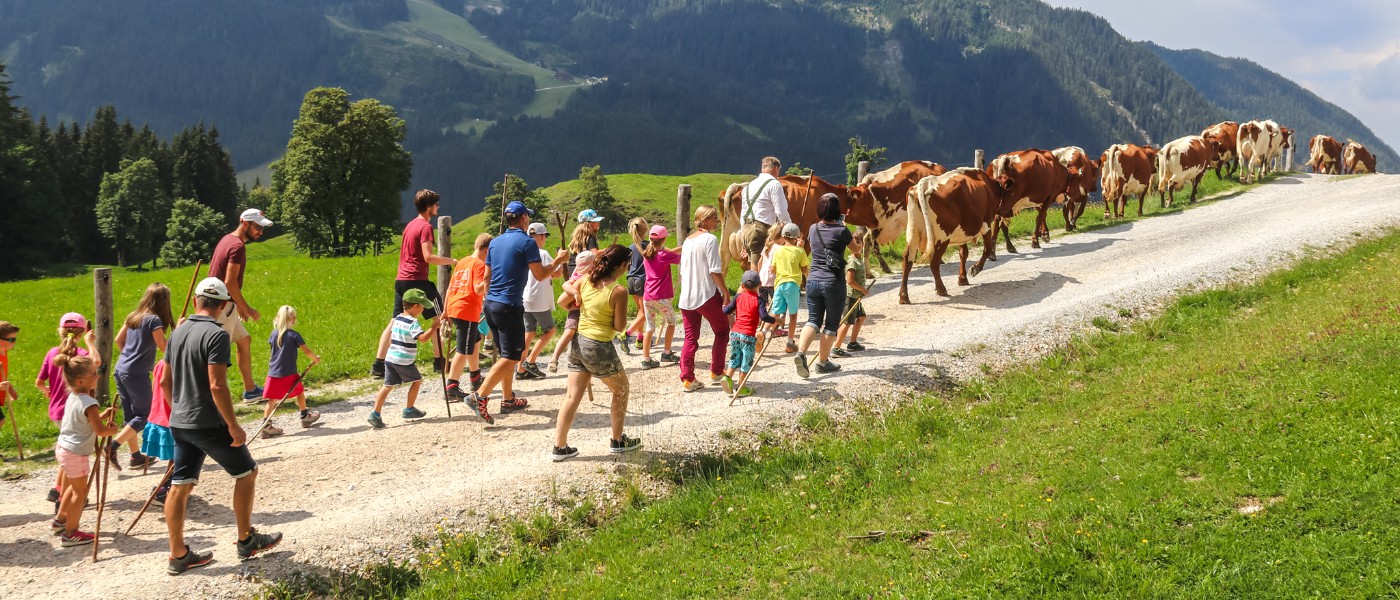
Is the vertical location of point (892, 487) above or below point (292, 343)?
below

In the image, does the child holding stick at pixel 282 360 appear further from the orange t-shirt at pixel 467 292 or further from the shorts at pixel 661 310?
the shorts at pixel 661 310

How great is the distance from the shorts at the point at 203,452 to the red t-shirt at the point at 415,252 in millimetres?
4583

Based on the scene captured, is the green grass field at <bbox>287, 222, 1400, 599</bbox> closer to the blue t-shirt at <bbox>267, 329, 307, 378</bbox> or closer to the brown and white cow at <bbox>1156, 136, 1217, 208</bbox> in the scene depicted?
the blue t-shirt at <bbox>267, 329, 307, 378</bbox>

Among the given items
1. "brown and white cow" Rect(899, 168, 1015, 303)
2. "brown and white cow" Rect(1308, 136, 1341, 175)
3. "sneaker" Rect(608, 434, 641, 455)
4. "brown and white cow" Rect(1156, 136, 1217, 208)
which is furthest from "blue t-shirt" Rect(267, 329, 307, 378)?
"brown and white cow" Rect(1308, 136, 1341, 175)

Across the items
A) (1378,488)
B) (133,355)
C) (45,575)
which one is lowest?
(45,575)

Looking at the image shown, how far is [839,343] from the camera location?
12289mm

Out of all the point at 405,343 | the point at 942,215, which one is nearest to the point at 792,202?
the point at 942,215

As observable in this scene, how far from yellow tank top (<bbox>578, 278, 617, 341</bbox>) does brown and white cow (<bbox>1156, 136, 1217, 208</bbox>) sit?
25099mm

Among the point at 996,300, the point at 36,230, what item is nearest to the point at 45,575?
the point at 996,300

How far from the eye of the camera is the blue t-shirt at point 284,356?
33.1 ft

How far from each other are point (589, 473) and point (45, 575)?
15.4ft

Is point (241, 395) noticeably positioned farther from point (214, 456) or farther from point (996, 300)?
point (996, 300)

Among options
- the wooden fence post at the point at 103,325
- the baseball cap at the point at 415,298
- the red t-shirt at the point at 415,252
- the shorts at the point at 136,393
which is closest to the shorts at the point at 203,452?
the shorts at the point at 136,393

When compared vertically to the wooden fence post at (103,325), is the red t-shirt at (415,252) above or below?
above
